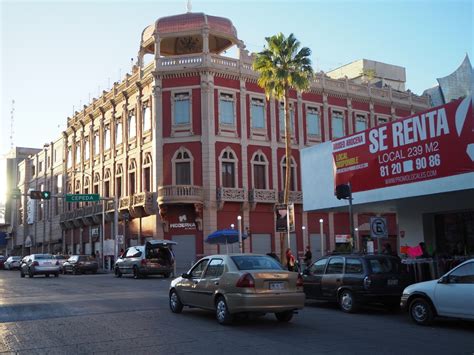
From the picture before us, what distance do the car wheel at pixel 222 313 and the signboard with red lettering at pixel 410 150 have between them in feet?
23.7

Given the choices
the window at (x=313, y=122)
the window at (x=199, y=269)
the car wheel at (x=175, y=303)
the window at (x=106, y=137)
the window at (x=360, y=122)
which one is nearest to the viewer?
the window at (x=199, y=269)

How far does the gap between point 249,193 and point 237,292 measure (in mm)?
29676

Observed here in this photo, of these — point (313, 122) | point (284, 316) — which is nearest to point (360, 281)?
point (284, 316)

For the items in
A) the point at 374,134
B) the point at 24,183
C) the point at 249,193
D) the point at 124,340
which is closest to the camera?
the point at 124,340

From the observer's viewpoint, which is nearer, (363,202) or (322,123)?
(363,202)

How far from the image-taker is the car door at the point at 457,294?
1067cm

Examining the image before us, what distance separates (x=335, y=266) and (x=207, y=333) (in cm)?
561

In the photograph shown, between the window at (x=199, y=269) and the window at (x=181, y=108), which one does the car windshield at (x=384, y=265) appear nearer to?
the window at (x=199, y=269)

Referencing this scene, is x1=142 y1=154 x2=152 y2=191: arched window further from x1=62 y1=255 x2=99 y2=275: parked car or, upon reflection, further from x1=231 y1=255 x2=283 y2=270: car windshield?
x1=231 y1=255 x2=283 y2=270: car windshield

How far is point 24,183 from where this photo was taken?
252 feet

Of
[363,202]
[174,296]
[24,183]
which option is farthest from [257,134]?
[24,183]

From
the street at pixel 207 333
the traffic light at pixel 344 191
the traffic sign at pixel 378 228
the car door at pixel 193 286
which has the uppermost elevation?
the traffic light at pixel 344 191

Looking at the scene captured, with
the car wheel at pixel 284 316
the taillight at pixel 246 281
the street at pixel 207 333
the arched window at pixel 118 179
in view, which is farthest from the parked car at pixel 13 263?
the taillight at pixel 246 281

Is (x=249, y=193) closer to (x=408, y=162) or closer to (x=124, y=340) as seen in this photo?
(x=408, y=162)
